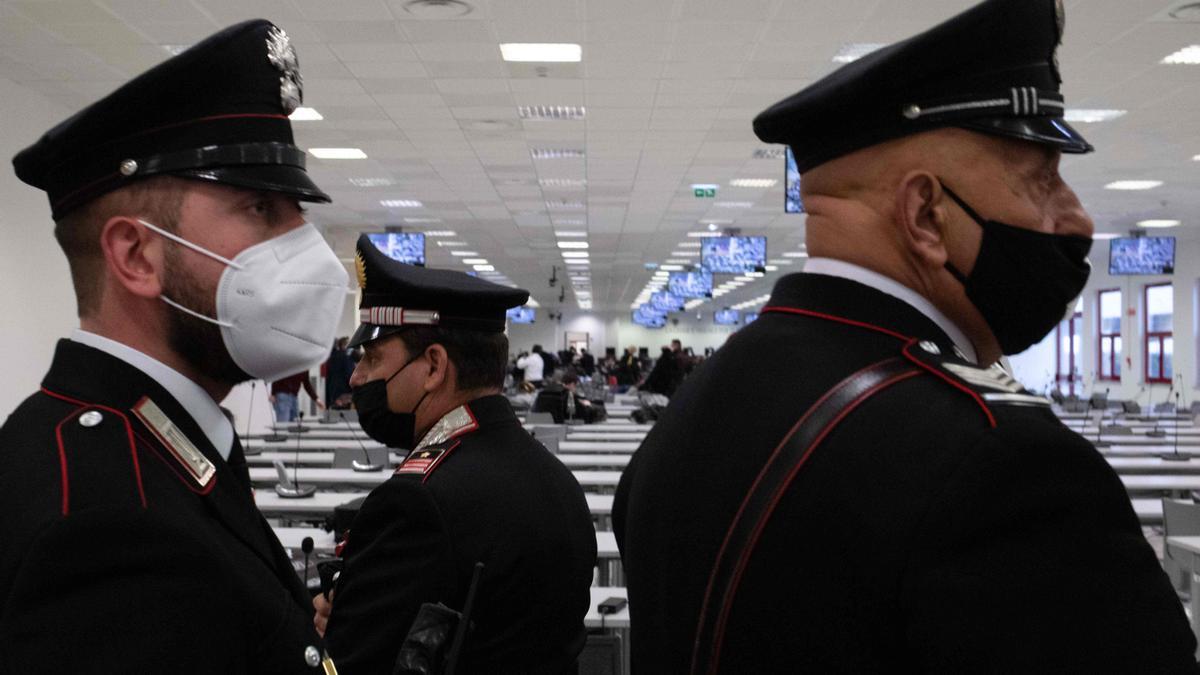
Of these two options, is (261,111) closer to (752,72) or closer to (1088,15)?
(1088,15)

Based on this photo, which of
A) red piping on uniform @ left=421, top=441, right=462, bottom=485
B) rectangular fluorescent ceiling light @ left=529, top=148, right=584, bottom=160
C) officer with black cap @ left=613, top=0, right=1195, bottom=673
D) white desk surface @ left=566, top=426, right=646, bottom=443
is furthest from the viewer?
rectangular fluorescent ceiling light @ left=529, top=148, right=584, bottom=160

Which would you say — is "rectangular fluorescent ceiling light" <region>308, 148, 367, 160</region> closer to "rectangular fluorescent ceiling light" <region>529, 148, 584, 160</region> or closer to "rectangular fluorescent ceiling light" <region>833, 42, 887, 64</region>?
"rectangular fluorescent ceiling light" <region>529, 148, 584, 160</region>

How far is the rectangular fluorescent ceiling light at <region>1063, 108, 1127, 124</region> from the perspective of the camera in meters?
9.25

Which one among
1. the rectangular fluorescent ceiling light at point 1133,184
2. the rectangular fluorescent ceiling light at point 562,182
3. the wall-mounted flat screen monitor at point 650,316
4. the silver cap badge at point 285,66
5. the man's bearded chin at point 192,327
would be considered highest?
the rectangular fluorescent ceiling light at point 1133,184

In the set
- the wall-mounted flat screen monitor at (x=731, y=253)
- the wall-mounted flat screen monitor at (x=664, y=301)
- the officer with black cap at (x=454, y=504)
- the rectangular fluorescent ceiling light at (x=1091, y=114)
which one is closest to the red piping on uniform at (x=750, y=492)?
the officer with black cap at (x=454, y=504)

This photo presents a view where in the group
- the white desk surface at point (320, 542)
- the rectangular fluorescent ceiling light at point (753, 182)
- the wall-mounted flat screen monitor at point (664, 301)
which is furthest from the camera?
the wall-mounted flat screen monitor at point (664, 301)

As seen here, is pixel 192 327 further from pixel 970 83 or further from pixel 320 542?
pixel 320 542

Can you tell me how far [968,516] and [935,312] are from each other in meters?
0.26

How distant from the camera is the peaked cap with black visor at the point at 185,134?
42.9 inches

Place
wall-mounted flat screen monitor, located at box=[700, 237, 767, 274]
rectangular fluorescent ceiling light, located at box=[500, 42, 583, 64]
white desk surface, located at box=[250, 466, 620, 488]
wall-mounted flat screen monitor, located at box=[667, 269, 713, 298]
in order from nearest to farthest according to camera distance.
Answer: white desk surface, located at box=[250, 466, 620, 488]
rectangular fluorescent ceiling light, located at box=[500, 42, 583, 64]
wall-mounted flat screen monitor, located at box=[700, 237, 767, 274]
wall-mounted flat screen monitor, located at box=[667, 269, 713, 298]

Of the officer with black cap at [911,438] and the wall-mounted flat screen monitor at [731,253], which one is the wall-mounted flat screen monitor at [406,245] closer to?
the wall-mounted flat screen monitor at [731,253]

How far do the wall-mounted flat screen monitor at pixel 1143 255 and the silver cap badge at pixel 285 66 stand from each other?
16.4 meters

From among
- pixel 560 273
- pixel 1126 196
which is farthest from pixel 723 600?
pixel 560 273

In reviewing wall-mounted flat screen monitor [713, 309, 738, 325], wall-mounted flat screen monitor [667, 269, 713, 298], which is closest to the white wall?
wall-mounted flat screen monitor [667, 269, 713, 298]
